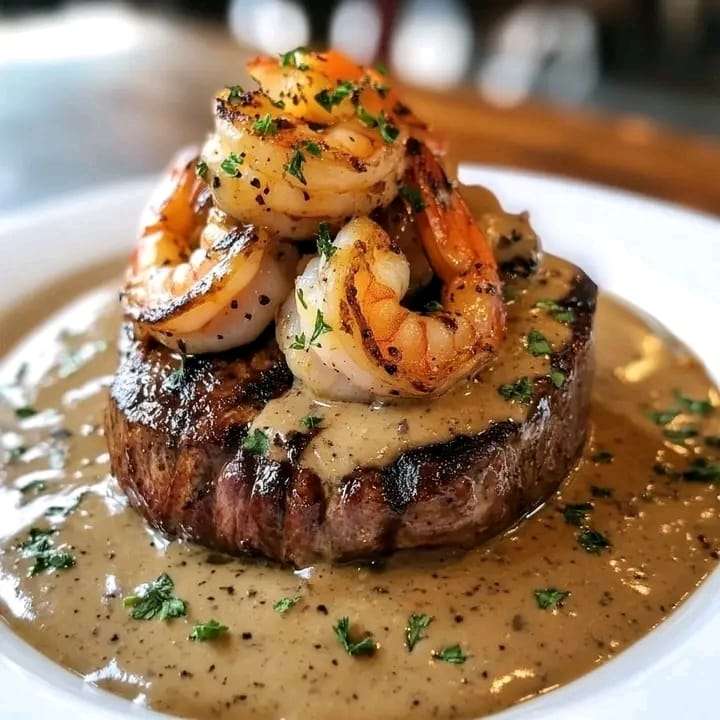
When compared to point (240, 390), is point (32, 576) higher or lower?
lower

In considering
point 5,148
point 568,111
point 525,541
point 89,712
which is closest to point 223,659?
point 89,712

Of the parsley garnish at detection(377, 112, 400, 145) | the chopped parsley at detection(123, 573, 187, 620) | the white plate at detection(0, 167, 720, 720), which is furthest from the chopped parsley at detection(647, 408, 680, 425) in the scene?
the chopped parsley at detection(123, 573, 187, 620)

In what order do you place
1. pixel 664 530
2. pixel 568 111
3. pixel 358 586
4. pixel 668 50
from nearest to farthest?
pixel 358 586 < pixel 664 530 < pixel 568 111 < pixel 668 50

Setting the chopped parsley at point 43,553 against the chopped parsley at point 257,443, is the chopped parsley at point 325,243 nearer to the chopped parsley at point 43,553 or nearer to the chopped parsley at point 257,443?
the chopped parsley at point 257,443

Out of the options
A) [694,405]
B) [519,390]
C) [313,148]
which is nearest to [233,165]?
[313,148]

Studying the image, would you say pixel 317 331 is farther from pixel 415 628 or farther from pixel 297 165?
pixel 415 628

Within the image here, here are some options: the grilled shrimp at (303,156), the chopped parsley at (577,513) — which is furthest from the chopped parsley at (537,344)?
the grilled shrimp at (303,156)

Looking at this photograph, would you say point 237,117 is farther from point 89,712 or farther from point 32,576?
point 89,712
